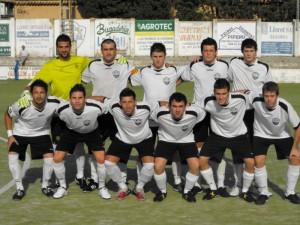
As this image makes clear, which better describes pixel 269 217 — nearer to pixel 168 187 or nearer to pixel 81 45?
pixel 168 187

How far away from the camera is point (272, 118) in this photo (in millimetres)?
8289

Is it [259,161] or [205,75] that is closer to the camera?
[259,161]

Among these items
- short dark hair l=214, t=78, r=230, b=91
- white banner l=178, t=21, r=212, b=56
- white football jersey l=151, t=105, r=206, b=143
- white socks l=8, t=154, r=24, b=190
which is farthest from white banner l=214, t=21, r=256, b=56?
white socks l=8, t=154, r=24, b=190

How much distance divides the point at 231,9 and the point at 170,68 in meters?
40.1

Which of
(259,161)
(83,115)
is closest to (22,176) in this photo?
(83,115)

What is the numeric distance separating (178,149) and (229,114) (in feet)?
2.96

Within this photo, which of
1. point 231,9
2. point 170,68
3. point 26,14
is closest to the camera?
point 170,68

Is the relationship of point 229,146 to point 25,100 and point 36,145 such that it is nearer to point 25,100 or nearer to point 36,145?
point 36,145

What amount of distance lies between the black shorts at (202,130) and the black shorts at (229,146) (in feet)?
1.58

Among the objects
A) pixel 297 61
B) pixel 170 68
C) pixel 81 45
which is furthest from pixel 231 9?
pixel 170 68

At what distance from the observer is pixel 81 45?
1615 inches

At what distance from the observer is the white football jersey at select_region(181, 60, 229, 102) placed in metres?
8.98

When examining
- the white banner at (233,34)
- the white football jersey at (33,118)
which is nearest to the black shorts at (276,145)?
the white football jersey at (33,118)

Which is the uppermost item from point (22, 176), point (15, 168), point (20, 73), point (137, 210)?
point (20, 73)
